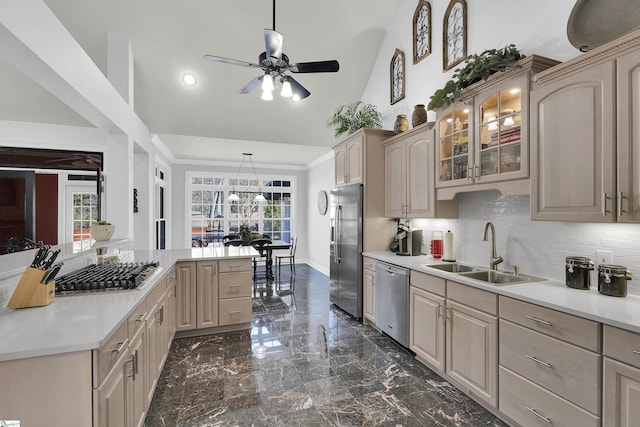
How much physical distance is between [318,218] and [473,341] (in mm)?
5223

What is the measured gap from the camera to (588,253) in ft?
6.59

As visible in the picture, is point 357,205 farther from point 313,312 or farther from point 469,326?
point 469,326

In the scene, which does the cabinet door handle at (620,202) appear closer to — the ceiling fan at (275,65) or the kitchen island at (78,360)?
the ceiling fan at (275,65)

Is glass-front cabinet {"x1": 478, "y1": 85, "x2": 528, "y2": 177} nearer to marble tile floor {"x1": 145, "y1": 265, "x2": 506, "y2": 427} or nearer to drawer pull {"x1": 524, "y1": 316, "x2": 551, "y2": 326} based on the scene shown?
drawer pull {"x1": 524, "y1": 316, "x2": 551, "y2": 326}

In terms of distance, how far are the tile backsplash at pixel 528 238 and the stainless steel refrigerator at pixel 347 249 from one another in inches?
39.3

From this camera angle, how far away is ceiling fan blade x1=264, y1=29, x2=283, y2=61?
2439mm

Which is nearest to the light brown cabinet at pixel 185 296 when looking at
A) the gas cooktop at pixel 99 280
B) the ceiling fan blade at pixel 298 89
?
the gas cooktop at pixel 99 280

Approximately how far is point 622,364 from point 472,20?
2.95m

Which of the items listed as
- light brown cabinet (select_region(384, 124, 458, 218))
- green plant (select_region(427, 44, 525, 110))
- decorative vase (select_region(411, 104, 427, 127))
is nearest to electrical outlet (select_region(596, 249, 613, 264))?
light brown cabinet (select_region(384, 124, 458, 218))

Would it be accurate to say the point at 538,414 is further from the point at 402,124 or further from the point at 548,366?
the point at 402,124

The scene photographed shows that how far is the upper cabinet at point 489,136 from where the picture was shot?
2.07 meters

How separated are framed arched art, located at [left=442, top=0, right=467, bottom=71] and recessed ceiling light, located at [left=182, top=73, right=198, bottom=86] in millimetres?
3176

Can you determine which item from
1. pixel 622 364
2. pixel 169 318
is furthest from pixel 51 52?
pixel 622 364

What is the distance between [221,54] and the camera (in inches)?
156
